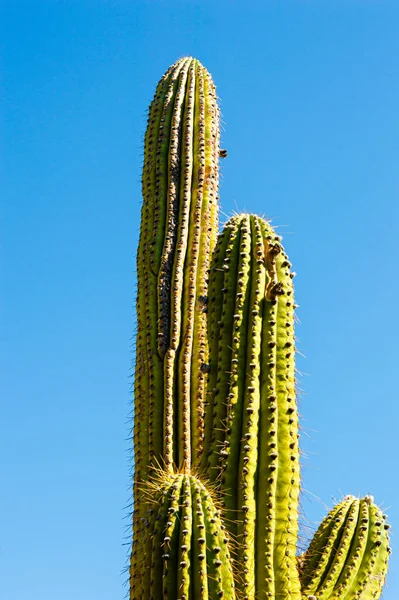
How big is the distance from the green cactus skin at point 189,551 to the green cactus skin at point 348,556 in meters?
1.07

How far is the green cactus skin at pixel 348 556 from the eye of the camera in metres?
5.79

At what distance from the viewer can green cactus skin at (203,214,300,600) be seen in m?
5.23

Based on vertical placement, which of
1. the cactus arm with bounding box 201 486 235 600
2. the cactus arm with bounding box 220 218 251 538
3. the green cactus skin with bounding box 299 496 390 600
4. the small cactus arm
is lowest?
the cactus arm with bounding box 201 486 235 600

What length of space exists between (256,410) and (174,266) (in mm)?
2788

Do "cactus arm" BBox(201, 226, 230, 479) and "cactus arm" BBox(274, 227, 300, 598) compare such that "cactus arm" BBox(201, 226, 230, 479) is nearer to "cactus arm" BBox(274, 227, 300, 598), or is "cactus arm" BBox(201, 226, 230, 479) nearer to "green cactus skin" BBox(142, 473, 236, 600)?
"cactus arm" BBox(274, 227, 300, 598)

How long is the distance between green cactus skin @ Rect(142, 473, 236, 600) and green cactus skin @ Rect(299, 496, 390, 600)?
107cm

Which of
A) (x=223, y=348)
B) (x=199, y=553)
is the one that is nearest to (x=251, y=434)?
(x=223, y=348)

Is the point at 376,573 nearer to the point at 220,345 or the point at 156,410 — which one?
the point at 220,345

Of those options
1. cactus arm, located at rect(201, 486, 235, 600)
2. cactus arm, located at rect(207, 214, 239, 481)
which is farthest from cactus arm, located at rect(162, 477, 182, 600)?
cactus arm, located at rect(207, 214, 239, 481)

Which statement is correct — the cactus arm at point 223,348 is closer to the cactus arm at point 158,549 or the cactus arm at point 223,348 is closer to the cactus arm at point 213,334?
the cactus arm at point 213,334

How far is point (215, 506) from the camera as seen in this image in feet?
16.9

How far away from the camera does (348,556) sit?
6.01 metres

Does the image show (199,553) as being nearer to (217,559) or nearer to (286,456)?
(217,559)

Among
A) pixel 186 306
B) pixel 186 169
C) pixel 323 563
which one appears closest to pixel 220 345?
pixel 323 563
